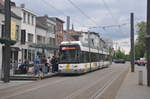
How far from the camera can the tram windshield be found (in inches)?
1180

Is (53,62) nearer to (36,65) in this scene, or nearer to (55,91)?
(36,65)

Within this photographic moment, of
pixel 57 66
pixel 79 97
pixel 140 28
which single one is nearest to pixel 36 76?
pixel 57 66

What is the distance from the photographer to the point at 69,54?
3027 cm

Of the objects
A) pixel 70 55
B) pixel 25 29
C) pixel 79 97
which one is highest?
pixel 25 29

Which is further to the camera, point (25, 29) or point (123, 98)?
point (25, 29)

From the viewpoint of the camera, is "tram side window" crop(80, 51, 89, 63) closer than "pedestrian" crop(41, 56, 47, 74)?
No

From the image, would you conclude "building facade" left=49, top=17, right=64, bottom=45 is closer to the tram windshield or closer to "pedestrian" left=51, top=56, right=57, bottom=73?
"pedestrian" left=51, top=56, right=57, bottom=73

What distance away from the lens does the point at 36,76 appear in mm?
26094

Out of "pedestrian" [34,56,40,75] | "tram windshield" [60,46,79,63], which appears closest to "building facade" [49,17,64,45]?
"tram windshield" [60,46,79,63]

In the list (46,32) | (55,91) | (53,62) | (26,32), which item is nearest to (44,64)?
(53,62)

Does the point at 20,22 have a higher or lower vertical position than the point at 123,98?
higher

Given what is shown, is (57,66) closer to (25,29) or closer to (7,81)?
(7,81)

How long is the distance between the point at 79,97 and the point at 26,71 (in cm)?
1655

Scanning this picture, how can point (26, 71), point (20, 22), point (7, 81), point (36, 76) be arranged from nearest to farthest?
point (7, 81)
point (36, 76)
point (26, 71)
point (20, 22)
